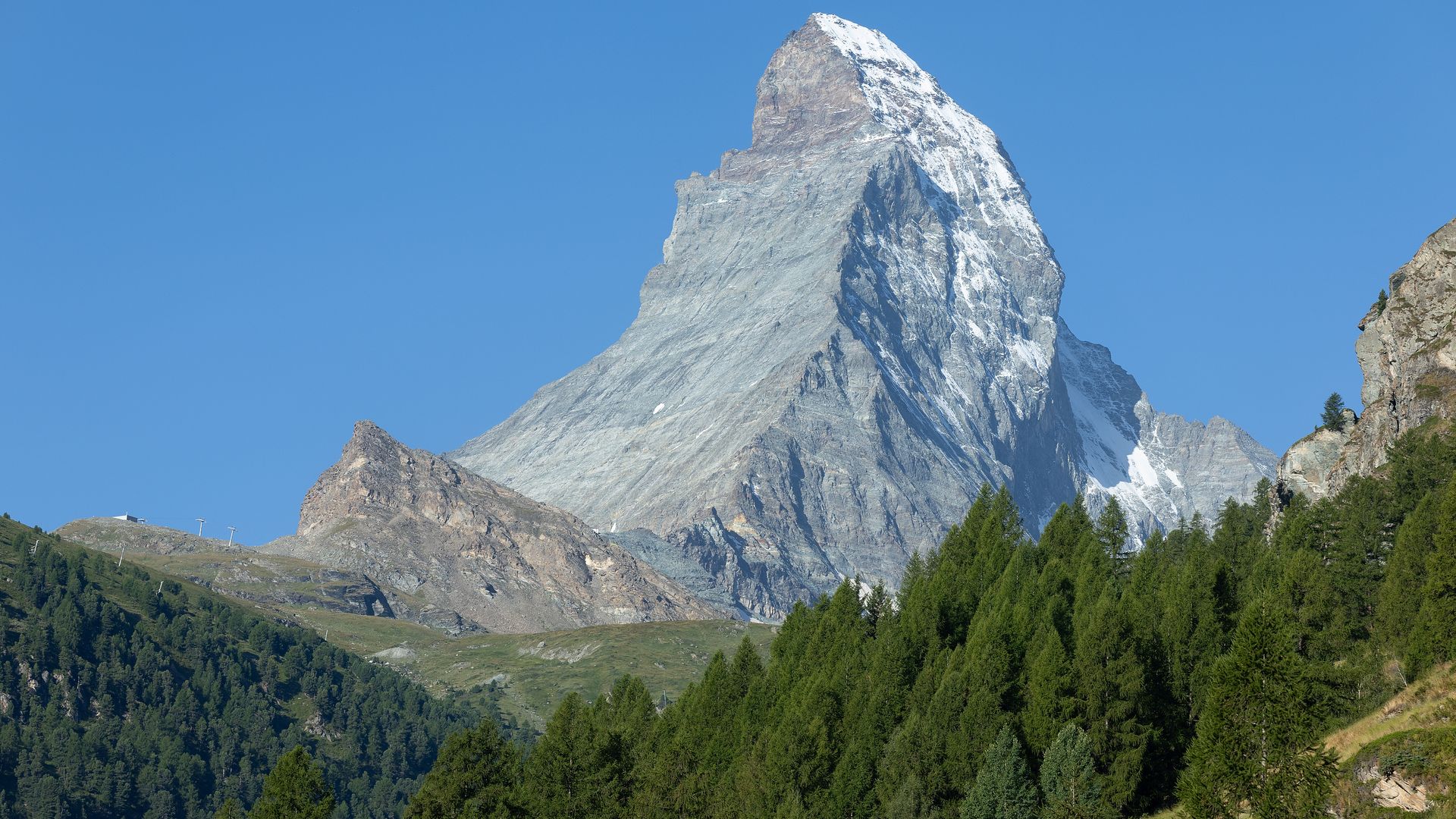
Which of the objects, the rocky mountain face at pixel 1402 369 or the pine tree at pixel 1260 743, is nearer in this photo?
the pine tree at pixel 1260 743

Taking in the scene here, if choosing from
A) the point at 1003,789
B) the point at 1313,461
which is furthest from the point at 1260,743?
the point at 1313,461

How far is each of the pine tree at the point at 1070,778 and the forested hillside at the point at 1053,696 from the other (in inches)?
6.2

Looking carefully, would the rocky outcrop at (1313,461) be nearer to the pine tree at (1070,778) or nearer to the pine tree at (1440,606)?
the pine tree at (1440,606)

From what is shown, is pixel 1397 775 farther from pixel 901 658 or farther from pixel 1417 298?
pixel 1417 298

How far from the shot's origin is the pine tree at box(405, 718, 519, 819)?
352ft

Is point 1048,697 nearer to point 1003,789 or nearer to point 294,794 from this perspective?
point 1003,789

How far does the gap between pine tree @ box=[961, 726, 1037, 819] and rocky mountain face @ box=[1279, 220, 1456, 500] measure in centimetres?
7880

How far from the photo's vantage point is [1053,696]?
100500 millimetres

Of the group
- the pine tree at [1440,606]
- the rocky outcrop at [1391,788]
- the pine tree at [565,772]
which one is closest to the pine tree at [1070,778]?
the pine tree at [1440,606]

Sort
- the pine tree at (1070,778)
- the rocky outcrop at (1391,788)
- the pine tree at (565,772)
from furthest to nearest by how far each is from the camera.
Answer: the pine tree at (565,772), the pine tree at (1070,778), the rocky outcrop at (1391,788)

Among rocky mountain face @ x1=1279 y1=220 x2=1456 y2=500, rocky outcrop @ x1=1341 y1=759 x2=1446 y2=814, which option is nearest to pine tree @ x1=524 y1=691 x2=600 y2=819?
rocky outcrop @ x1=1341 y1=759 x2=1446 y2=814

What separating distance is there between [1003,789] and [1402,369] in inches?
3634

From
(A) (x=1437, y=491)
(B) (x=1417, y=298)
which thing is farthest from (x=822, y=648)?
(B) (x=1417, y=298)

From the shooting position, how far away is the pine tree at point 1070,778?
89.6 metres
